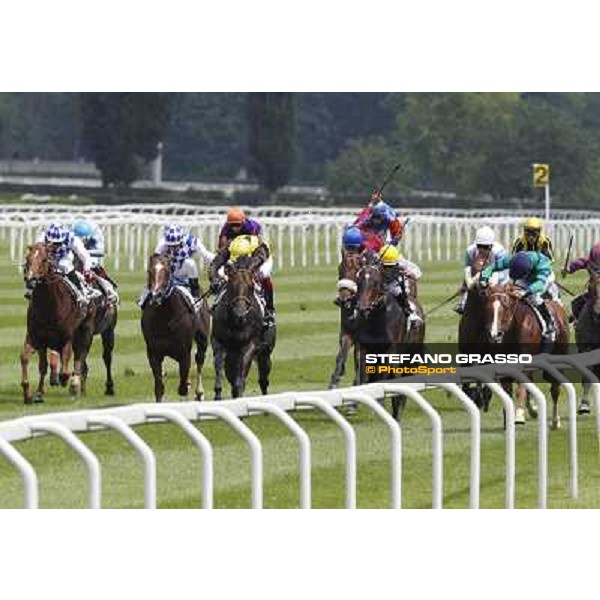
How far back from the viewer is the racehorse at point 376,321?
19484 mm

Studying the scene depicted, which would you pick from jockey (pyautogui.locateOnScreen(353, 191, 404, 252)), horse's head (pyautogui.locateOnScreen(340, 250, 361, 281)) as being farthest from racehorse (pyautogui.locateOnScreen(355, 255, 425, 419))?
jockey (pyautogui.locateOnScreen(353, 191, 404, 252))

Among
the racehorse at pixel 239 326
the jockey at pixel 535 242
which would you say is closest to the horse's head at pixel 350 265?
the racehorse at pixel 239 326

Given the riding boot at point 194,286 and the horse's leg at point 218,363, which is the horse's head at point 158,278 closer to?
the riding boot at point 194,286

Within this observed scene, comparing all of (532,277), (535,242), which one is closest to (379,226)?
(535,242)

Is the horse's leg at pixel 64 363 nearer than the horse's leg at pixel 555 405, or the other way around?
the horse's leg at pixel 555 405

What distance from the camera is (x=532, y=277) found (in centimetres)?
1956

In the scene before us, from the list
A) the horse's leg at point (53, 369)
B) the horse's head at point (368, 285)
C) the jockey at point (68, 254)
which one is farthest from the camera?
the horse's leg at point (53, 369)

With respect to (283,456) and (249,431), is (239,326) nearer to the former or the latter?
(283,456)

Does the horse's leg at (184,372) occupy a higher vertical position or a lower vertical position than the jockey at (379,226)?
lower

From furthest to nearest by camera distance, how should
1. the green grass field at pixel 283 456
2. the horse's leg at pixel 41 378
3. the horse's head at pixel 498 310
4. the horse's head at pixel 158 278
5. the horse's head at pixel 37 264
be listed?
the horse's head at pixel 37 264
the horse's leg at pixel 41 378
the horse's head at pixel 158 278
the horse's head at pixel 498 310
the green grass field at pixel 283 456

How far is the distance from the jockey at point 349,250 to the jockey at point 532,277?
3.37 feet

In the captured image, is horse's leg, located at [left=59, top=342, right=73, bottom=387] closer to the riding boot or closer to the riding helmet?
the riding boot

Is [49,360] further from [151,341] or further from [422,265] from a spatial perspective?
[422,265]
